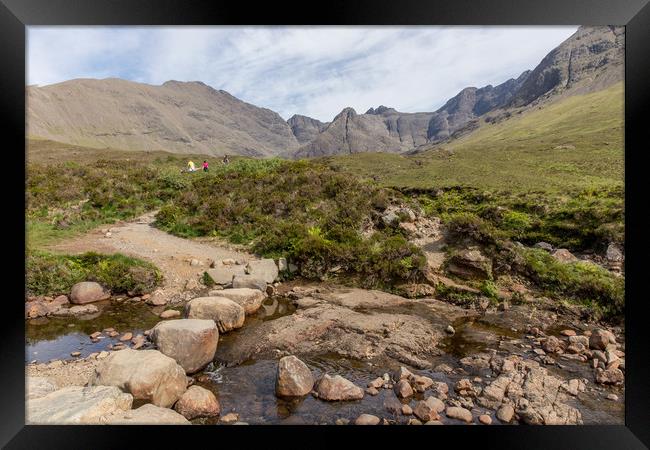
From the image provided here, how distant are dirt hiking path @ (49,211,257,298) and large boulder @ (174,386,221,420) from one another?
4493mm

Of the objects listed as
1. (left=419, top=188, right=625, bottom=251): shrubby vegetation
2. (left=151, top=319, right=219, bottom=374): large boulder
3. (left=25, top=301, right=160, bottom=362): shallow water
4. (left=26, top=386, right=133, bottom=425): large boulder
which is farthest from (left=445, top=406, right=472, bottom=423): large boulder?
(left=419, top=188, right=625, bottom=251): shrubby vegetation

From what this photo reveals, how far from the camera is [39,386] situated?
4.55 m

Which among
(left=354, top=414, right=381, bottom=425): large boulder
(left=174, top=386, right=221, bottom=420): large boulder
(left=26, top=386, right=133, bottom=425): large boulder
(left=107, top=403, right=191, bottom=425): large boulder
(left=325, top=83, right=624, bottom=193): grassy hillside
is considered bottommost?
(left=354, top=414, right=381, bottom=425): large boulder

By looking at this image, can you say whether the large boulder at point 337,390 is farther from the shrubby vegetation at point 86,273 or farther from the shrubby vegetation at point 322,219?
the shrubby vegetation at point 86,273

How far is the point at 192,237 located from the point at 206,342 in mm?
8040

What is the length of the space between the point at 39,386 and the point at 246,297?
3732 mm

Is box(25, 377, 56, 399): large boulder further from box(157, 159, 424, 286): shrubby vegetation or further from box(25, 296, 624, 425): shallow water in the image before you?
box(157, 159, 424, 286): shrubby vegetation

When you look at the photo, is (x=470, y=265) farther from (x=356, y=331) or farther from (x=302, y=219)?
(x=302, y=219)

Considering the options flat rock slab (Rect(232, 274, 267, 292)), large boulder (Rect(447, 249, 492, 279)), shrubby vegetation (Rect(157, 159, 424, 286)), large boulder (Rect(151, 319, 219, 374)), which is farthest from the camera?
shrubby vegetation (Rect(157, 159, 424, 286))

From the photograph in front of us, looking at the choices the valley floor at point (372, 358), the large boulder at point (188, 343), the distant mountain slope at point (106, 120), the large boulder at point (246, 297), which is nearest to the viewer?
the valley floor at point (372, 358)

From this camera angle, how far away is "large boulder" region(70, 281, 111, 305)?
752 centimetres

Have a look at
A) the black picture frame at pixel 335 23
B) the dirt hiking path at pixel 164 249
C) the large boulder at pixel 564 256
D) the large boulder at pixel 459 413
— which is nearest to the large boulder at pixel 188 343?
the black picture frame at pixel 335 23

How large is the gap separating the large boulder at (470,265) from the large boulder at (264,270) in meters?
5.08

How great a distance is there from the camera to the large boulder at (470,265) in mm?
8805
